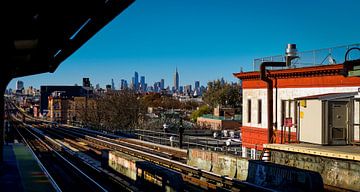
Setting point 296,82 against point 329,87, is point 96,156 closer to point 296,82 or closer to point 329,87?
point 296,82

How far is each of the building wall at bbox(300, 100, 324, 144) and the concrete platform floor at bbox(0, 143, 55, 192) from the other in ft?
35.7

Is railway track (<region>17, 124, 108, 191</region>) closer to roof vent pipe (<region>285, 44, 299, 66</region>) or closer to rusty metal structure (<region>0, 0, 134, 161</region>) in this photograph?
rusty metal structure (<region>0, 0, 134, 161</region>)

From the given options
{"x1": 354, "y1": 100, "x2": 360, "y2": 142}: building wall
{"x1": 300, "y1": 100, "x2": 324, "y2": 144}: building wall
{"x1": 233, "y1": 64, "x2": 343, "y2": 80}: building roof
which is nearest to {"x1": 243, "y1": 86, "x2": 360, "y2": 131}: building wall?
{"x1": 233, "y1": 64, "x2": 343, "y2": 80}: building roof

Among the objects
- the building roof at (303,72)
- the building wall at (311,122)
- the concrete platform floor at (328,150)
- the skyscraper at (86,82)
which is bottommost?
the concrete platform floor at (328,150)

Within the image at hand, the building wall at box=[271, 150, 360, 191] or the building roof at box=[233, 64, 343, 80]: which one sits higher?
the building roof at box=[233, 64, 343, 80]

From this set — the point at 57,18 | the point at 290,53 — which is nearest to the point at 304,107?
the point at 290,53

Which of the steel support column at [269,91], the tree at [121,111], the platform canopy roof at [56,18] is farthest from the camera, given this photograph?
the tree at [121,111]

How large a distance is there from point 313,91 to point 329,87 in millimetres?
1174

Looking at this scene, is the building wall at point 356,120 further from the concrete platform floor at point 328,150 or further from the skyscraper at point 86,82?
the skyscraper at point 86,82

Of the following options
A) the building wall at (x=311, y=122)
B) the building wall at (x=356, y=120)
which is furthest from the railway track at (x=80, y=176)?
the building wall at (x=356, y=120)

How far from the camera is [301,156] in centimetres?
1780

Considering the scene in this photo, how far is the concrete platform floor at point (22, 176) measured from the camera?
653 inches

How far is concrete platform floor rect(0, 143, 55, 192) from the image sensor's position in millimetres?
16578

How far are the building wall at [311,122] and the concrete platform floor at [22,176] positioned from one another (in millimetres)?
10882
